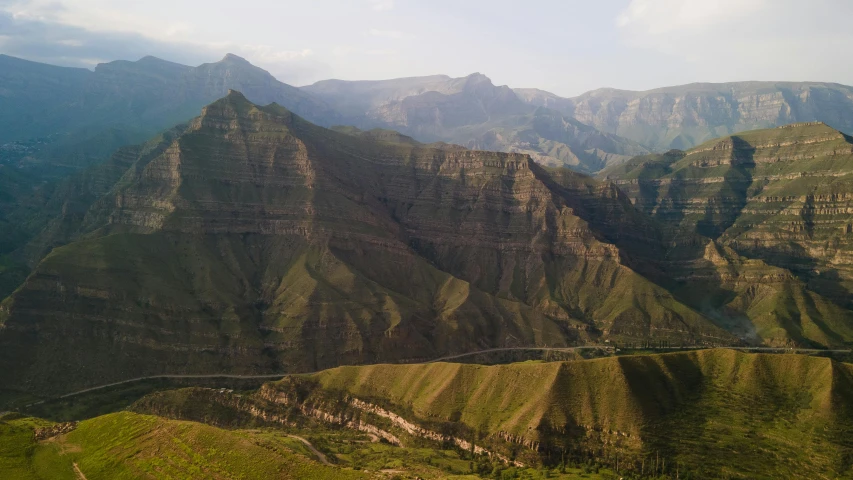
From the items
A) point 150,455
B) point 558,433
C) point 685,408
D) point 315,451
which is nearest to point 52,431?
point 150,455

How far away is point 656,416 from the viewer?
16688cm

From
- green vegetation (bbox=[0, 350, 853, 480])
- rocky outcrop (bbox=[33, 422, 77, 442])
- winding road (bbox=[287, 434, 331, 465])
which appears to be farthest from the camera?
winding road (bbox=[287, 434, 331, 465])

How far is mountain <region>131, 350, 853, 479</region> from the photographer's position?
154250 mm

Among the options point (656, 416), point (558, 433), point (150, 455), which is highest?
point (656, 416)

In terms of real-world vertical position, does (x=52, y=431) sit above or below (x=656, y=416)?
below

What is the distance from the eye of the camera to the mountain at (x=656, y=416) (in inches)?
6073

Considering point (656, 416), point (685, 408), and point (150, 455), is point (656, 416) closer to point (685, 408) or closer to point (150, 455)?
point (685, 408)

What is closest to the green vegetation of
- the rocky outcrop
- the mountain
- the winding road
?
the mountain

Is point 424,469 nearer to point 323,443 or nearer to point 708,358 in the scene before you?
point 323,443

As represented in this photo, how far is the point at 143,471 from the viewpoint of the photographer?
129 m

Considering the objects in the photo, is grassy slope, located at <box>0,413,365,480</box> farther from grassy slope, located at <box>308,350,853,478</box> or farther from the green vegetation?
grassy slope, located at <box>308,350,853,478</box>

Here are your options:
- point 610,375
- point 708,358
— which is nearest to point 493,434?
point 610,375

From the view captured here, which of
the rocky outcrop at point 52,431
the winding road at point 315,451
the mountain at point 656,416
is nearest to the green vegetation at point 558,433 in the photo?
the mountain at point 656,416

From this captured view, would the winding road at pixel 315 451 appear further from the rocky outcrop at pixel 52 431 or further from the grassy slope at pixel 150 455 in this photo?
the rocky outcrop at pixel 52 431
